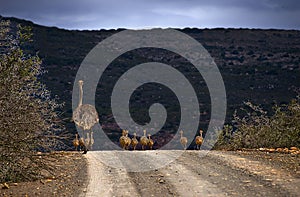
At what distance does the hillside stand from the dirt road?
23.0 metres

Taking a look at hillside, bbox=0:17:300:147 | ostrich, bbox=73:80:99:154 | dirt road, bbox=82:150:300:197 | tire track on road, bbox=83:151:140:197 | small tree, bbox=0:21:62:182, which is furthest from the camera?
hillside, bbox=0:17:300:147

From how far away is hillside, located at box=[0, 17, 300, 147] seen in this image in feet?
161

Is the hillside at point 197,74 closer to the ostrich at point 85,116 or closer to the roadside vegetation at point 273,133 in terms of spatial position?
the roadside vegetation at point 273,133

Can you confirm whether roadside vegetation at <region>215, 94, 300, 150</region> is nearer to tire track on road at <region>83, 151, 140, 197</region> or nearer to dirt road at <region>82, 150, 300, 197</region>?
dirt road at <region>82, 150, 300, 197</region>

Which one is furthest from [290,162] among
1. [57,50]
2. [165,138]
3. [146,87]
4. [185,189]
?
[57,50]

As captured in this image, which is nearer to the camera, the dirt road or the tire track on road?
the dirt road

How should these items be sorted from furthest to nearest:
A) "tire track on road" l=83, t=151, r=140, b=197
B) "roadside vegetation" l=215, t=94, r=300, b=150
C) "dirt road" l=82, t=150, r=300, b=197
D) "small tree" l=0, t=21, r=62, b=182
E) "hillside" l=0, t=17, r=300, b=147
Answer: "hillside" l=0, t=17, r=300, b=147
"roadside vegetation" l=215, t=94, r=300, b=150
"small tree" l=0, t=21, r=62, b=182
"tire track on road" l=83, t=151, r=140, b=197
"dirt road" l=82, t=150, r=300, b=197

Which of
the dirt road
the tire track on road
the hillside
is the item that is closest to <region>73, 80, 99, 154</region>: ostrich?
the dirt road

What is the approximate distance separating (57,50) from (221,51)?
19264 mm

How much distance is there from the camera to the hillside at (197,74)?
4897 cm

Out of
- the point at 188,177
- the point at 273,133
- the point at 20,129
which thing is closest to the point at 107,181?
the point at 188,177

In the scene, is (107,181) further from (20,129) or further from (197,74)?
(197,74)

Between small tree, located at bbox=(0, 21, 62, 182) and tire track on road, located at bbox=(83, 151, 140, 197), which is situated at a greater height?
small tree, located at bbox=(0, 21, 62, 182)

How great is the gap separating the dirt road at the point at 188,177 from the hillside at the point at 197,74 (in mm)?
22994
